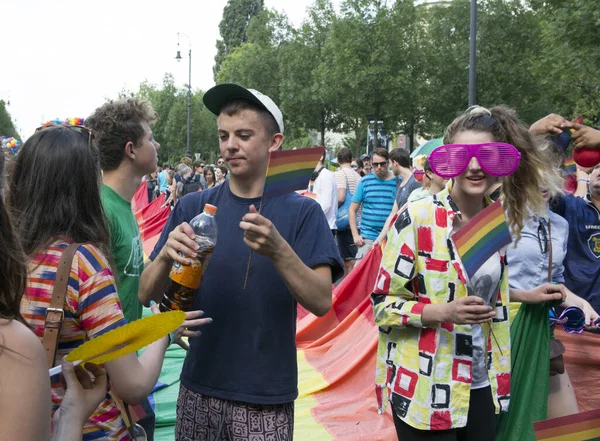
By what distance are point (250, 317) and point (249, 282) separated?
0.13m

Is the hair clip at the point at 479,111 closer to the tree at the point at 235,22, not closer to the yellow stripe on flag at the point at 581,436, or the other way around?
the yellow stripe on flag at the point at 581,436

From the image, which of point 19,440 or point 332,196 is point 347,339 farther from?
point 19,440

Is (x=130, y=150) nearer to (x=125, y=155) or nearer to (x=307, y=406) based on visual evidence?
(x=125, y=155)

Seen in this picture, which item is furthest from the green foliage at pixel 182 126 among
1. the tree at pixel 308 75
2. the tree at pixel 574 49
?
the tree at pixel 574 49

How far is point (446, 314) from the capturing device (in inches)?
103

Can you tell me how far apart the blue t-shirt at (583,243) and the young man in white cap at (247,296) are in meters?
2.53

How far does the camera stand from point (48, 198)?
2209mm

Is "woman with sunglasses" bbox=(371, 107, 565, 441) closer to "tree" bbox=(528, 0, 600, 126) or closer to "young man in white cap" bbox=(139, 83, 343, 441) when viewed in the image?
"young man in white cap" bbox=(139, 83, 343, 441)

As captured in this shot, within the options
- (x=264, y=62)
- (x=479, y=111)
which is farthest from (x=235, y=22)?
(x=479, y=111)

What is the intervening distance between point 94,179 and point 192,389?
90cm

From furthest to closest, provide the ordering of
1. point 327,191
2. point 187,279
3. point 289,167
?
1. point 327,191
2. point 289,167
3. point 187,279

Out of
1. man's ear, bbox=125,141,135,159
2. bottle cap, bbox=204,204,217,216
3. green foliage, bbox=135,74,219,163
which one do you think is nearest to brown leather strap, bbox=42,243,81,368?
bottle cap, bbox=204,204,217,216

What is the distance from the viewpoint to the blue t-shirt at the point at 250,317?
101 inches

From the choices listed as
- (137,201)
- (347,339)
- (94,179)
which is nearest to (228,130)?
(94,179)
